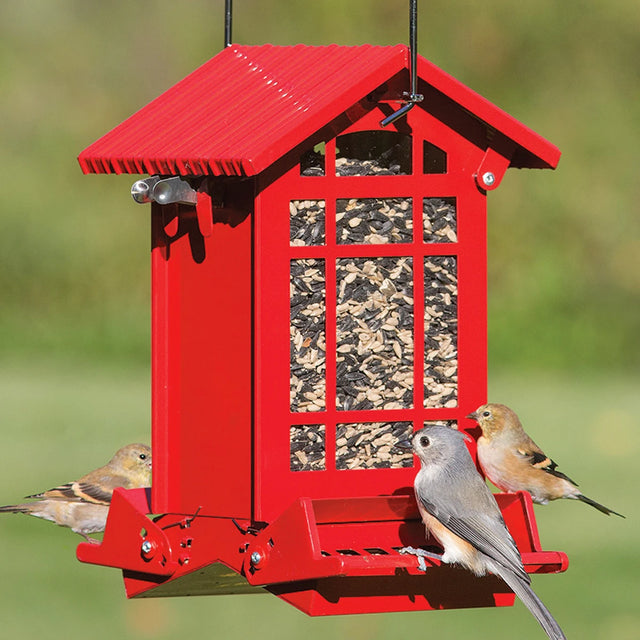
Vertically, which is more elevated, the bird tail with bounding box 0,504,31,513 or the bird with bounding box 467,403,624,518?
the bird with bounding box 467,403,624,518

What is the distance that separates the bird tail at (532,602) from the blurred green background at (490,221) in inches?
465

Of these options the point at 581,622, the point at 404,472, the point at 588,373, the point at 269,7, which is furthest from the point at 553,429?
the point at 404,472

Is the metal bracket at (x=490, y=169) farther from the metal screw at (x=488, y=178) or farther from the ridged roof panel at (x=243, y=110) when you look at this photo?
the ridged roof panel at (x=243, y=110)

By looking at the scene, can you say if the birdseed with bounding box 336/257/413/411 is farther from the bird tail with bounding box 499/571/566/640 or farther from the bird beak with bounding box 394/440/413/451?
the bird tail with bounding box 499/571/566/640

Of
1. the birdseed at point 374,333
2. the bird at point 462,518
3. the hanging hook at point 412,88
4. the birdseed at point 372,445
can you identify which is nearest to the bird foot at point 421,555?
the bird at point 462,518

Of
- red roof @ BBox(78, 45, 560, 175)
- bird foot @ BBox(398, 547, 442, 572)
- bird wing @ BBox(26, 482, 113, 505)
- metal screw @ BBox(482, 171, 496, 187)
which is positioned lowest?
bird wing @ BBox(26, 482, 113, 505)

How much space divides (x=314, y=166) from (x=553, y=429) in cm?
1354

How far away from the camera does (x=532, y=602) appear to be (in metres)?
4.95

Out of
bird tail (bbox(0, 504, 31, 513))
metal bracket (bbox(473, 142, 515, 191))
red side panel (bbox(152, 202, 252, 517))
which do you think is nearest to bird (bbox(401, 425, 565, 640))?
red side panel (bbox(152, 202, 252, 517))

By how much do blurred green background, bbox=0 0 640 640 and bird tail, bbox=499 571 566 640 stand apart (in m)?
11.8

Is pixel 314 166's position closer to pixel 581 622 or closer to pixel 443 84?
pixel 443 84

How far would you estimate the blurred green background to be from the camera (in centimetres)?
1808

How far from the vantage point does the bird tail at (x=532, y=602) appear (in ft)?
16.1

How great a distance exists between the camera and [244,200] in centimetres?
525
